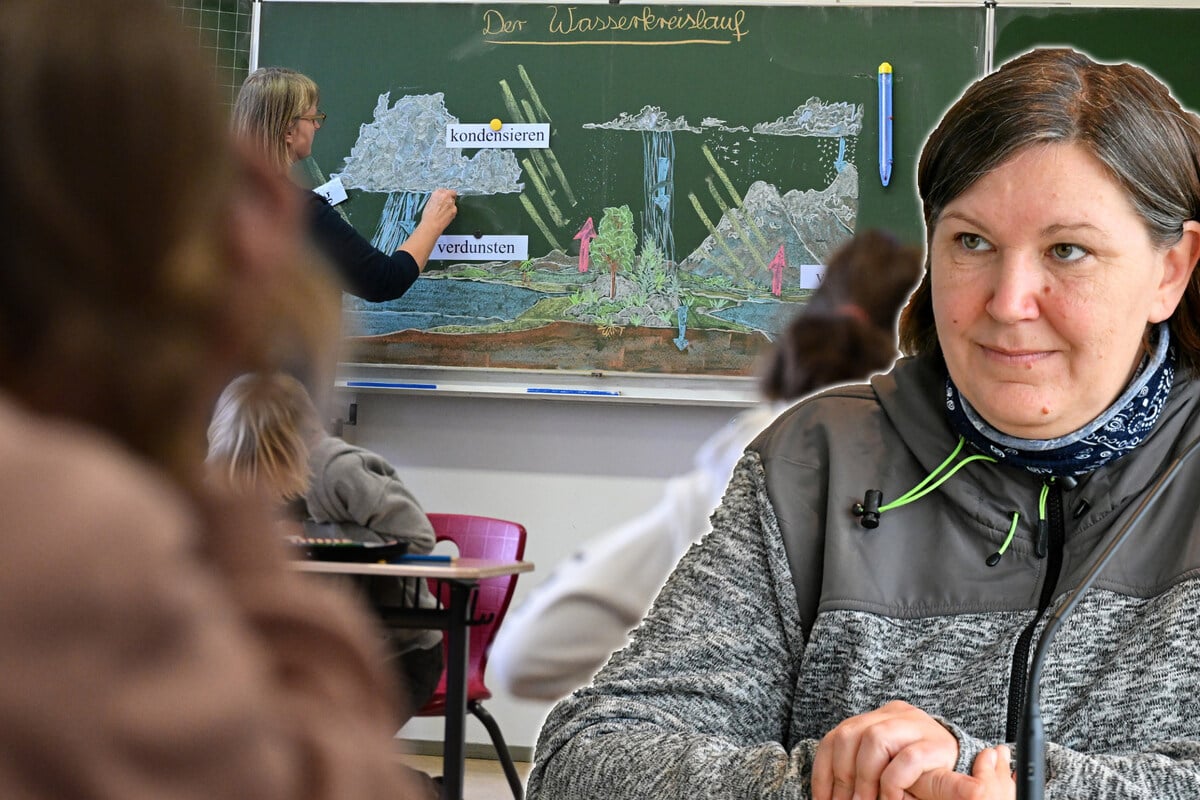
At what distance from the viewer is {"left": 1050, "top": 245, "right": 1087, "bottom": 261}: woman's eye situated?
125 cm

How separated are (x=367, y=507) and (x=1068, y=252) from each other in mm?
2139

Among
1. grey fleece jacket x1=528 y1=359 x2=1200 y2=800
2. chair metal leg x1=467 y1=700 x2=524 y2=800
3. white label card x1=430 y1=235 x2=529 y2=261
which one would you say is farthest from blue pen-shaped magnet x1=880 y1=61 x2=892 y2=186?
grey fleece jacket x1=528 y1=359 x2=1200 y2=800

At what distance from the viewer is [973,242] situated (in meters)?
1.30

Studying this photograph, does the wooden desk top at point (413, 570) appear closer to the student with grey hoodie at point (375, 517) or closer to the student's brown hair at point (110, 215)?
the student with grey hoodie at point (375, 517)

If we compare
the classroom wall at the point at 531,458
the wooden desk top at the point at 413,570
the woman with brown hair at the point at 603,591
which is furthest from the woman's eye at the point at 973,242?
the classroom wall at the point at 531,458

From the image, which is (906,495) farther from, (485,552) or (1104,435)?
(485,552)

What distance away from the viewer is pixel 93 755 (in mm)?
216

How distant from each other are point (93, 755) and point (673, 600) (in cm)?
113

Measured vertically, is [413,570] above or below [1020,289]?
below

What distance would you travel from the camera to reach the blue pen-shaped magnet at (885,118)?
12.8 feet

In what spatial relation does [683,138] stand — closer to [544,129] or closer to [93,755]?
[544,129]

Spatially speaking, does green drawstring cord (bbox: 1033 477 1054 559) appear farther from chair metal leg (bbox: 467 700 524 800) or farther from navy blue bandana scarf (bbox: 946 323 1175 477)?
chair metal leg (bbox: 467 700 524 800)

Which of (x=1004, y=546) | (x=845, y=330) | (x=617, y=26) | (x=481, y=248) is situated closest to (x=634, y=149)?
(x=617, y=26)

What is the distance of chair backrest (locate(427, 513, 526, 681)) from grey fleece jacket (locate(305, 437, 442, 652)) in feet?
1.15
